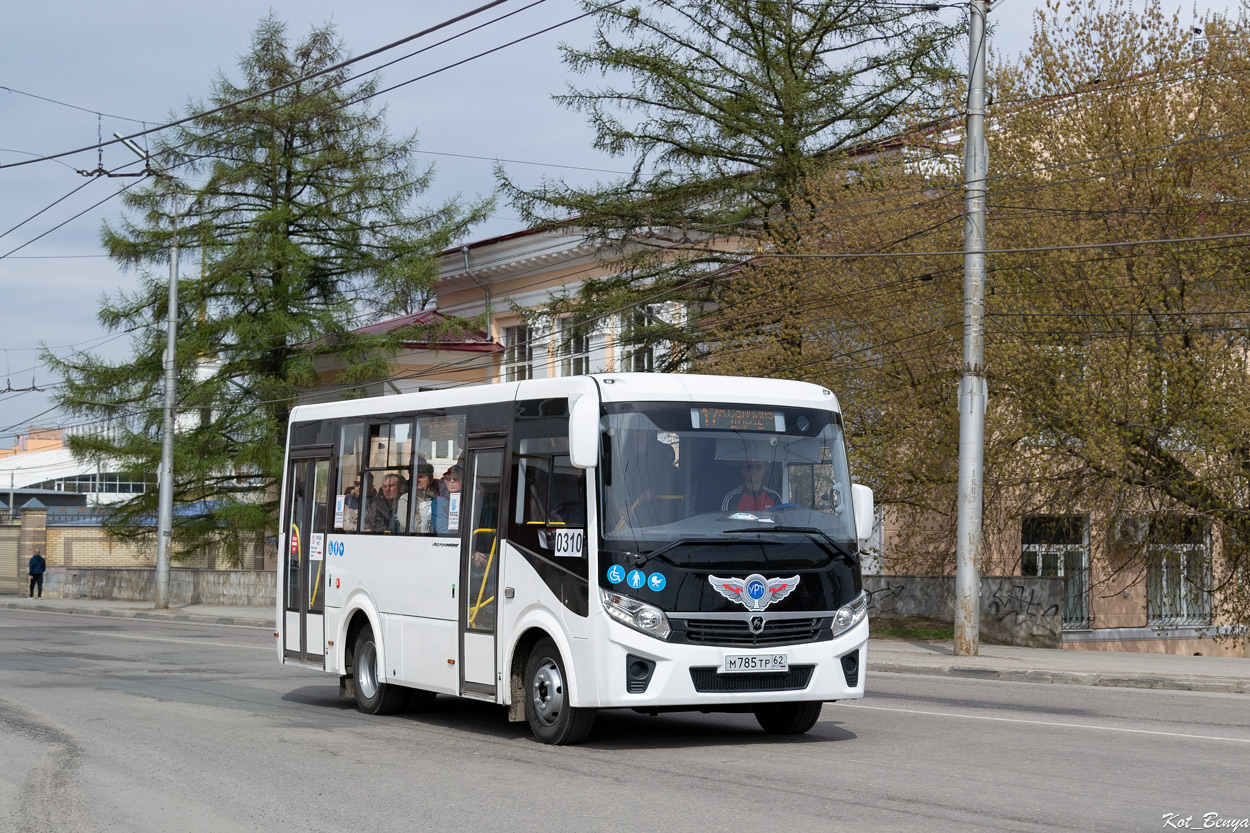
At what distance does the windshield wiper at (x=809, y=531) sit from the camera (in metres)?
10.9

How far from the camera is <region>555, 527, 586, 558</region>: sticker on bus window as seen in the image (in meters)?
10.8

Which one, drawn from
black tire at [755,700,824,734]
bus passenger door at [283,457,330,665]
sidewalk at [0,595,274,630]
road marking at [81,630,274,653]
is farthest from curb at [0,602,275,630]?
black tire at [755,700,824,734]

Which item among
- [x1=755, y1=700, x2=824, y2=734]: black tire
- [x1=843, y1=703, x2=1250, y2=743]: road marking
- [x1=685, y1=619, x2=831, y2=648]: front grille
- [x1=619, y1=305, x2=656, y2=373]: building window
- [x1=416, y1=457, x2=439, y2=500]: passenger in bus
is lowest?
[x1=843, y1=703, x2=1250, y2=743]: road marking

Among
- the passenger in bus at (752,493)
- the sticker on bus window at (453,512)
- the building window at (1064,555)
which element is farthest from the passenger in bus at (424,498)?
the building window at (1064,555)

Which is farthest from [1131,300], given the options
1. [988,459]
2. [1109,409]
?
[988,459]

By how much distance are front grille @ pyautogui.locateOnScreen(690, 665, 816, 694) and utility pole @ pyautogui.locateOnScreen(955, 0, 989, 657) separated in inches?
415

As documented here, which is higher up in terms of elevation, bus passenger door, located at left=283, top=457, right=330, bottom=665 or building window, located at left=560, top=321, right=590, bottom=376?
building window, located at left=560, top=321, right=590, bottom=376

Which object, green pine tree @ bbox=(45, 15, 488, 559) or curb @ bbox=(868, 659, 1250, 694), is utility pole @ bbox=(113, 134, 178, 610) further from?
curb @ bbox=(868, 659, 1250, 694)

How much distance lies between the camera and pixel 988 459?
78.3 feet

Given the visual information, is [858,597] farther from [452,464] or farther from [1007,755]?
[452,464]

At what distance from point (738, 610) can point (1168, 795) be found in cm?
330

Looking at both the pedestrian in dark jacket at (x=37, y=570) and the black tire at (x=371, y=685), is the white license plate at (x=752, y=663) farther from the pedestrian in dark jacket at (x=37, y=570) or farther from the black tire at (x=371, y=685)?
the pedestrian in dark jacket at (x=37, y=570)

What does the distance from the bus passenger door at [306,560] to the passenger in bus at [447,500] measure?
238 cm

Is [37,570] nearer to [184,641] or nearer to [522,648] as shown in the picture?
[184,641]
